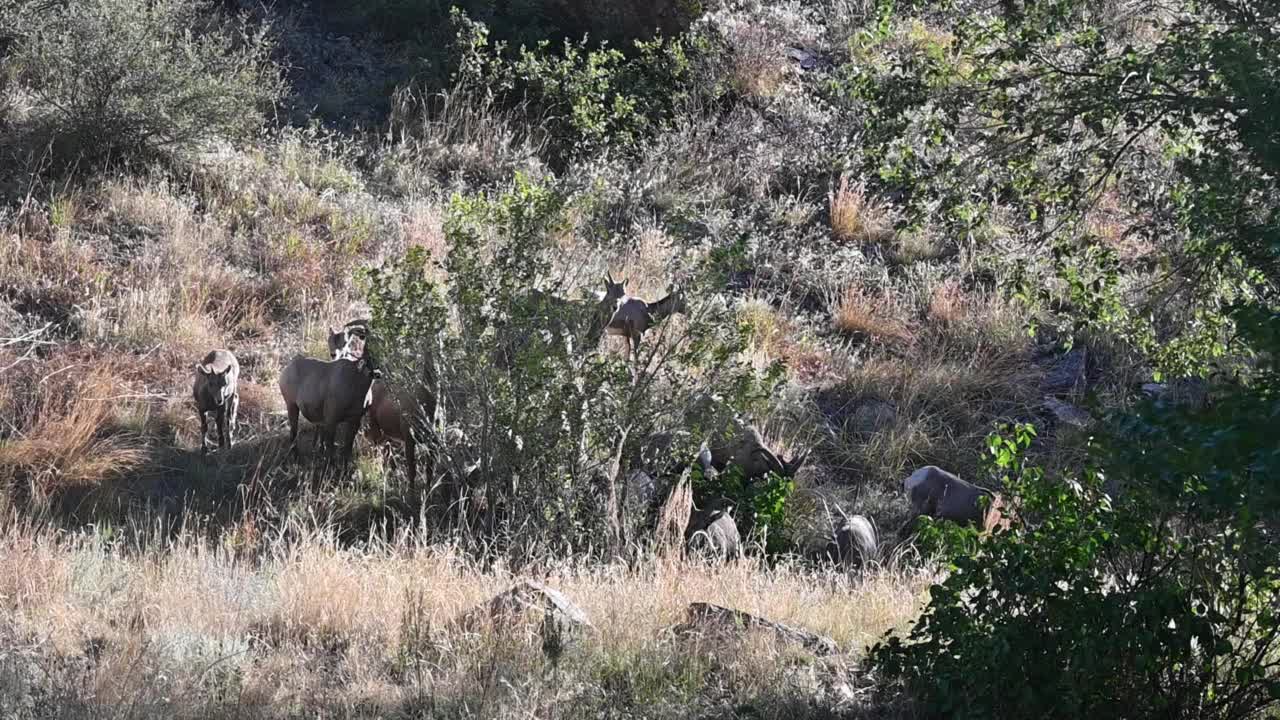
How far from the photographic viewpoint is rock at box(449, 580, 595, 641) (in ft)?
19.2

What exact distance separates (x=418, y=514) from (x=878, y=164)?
385 cm

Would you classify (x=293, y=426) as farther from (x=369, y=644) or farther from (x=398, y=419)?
(x=369, y=644)

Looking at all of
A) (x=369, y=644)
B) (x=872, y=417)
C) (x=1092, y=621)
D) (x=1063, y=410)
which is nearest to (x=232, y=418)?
(x=369, y=644)

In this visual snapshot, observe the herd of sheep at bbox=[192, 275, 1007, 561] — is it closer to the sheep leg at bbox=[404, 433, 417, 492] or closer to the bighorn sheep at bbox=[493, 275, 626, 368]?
the sheep leg at bbox=[404, 433, 417, 492]

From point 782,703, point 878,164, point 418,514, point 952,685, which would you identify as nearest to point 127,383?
point 418,514

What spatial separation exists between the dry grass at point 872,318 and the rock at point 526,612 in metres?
7.99

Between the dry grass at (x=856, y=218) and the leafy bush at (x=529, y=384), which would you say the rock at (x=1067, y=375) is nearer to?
the dry grass at (x=856, y=218)

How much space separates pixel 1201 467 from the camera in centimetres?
339

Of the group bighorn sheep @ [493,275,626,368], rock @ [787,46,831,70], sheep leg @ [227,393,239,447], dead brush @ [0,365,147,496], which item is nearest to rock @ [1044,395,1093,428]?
bighorn sheep @ [493,275,626,368]

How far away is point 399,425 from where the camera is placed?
917cm

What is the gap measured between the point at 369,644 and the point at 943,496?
517 cm

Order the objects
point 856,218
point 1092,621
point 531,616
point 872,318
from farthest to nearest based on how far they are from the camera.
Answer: point 856,218 → point 872,318 → point 531,616 → point 1092,621

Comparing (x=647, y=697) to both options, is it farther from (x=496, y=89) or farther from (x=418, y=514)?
(x=496, y=89)

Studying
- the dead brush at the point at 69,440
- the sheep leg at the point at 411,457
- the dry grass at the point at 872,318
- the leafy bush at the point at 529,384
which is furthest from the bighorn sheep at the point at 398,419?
the dry grass at the point at 872,318
